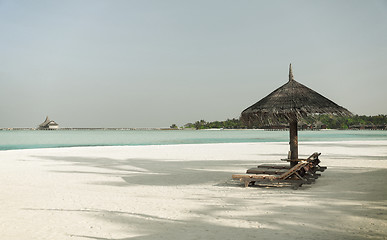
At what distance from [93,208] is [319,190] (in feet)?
14.3

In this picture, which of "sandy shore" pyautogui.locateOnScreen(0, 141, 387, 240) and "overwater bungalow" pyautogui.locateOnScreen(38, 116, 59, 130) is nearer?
"sandy shore" pyautogui.locateOnScreen(0, 141, 387, 240)

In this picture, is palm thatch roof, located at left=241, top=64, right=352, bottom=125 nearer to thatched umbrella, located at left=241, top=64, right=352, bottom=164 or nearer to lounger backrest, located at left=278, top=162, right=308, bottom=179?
thatched umbrella, located at left=241, top=64, right=352, bottom=164

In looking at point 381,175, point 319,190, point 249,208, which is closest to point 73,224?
point 249,208

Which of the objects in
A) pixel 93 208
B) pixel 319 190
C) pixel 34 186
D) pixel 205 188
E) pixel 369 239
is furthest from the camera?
pixel 34 186

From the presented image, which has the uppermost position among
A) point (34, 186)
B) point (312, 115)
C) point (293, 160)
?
point (312, 115)

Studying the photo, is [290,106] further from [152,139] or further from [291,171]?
[152,139]

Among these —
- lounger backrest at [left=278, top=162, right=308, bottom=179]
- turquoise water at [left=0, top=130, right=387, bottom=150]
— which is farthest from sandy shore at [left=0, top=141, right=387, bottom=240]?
turquoise water at [left=0, top=130, right=387, bottom=150]

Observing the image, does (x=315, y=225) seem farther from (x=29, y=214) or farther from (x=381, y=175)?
(x=381, y=175)

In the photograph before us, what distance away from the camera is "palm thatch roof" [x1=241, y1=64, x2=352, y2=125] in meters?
8.21

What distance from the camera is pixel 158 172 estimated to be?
1035 cm

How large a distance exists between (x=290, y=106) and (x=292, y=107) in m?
0.06

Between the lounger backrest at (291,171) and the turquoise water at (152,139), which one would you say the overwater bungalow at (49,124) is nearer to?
the turquoise water at (152,139)

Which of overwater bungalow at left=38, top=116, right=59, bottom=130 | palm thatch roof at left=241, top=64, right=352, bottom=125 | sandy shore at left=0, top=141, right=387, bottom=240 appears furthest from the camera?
overwater bungalow at left=38, top=116, right=59, bottom=130

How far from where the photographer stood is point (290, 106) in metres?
8.28
